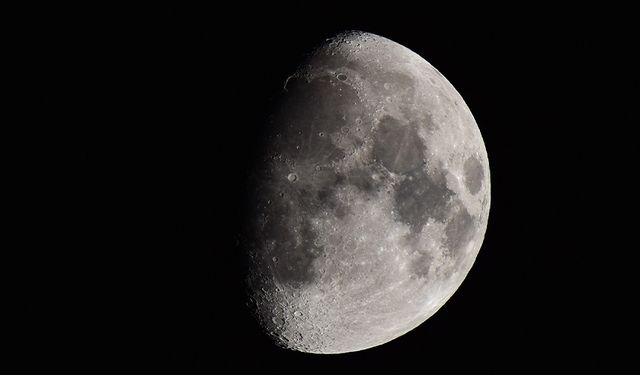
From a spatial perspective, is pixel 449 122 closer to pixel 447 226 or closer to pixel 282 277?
pixel 447 226

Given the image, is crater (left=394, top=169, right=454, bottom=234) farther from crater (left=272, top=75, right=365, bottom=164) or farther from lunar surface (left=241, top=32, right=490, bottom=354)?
crater (left=272, top=75, right=365, bottom=164)

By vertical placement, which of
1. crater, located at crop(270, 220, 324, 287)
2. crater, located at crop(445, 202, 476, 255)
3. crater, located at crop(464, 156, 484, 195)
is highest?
crater, located at crop(464, 156, 484, 195)

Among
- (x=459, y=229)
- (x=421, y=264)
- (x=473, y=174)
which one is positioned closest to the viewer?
(x=421, y=264)

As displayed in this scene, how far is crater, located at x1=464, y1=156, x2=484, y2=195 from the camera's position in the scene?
4.90 metres

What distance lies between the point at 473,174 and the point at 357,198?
1.15m

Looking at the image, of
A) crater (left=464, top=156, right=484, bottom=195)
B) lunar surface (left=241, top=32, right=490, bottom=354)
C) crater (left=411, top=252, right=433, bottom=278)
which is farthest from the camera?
crater (left=464, top=156, right=484, bottom=195)

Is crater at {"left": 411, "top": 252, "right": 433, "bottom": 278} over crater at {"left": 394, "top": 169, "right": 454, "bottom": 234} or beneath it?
beneath

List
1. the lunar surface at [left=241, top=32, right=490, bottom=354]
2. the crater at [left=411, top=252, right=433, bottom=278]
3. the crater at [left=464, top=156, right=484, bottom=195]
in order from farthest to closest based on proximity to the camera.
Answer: the crater at [left=464, top=156, right=484, bottom=195], the crater at [left=411, top=252, right=433, bottom=278], the lunar surface at [left=241, top=32, right=490, bottom=354]

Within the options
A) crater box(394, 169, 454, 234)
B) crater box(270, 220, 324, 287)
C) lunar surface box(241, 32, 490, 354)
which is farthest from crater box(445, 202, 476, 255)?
crater box(270, 220, 324, 287)

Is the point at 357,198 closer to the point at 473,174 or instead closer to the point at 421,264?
the point at 421,264

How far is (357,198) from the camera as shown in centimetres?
439

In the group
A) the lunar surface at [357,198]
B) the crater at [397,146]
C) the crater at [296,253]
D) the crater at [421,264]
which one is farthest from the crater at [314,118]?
the crater at [421,264]

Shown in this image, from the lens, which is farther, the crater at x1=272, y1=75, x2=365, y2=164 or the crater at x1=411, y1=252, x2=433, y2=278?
the crater at x1=411, y1=252, x2=433, y2=278

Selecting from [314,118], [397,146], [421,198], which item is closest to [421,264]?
[421,198]
